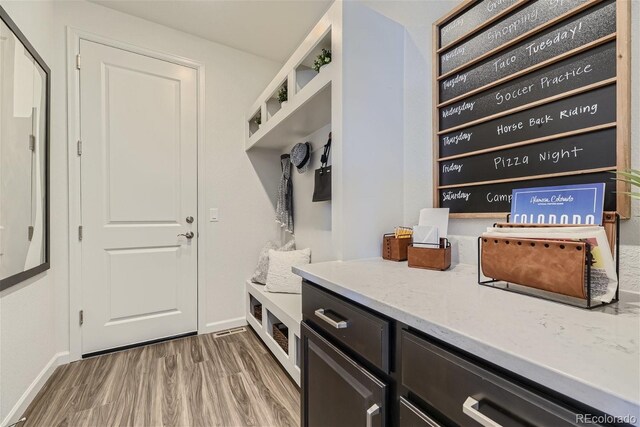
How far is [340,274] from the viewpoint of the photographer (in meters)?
0.99

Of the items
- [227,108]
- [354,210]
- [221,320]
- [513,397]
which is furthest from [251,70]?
Result: [513,397]

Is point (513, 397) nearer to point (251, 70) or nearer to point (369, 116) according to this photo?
point (369, 116)

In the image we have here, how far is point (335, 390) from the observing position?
2.84 ft

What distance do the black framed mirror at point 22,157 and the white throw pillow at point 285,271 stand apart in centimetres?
139

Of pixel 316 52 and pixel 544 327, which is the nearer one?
pixel 544 327

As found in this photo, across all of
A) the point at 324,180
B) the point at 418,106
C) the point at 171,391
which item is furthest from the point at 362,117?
the point at 171,391

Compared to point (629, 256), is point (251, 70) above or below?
above

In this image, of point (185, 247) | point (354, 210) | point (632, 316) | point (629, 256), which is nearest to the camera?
point (632, 316)

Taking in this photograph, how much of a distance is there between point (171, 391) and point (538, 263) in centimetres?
192

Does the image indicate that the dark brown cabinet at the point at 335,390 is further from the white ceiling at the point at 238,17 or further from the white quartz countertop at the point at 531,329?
the white ceiling at the point at 238,17

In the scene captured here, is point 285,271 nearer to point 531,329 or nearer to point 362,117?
point 362,117

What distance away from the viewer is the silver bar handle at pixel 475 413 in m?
0.45

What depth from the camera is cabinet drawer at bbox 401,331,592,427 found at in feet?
1.36

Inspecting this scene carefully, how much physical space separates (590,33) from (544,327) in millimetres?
873
